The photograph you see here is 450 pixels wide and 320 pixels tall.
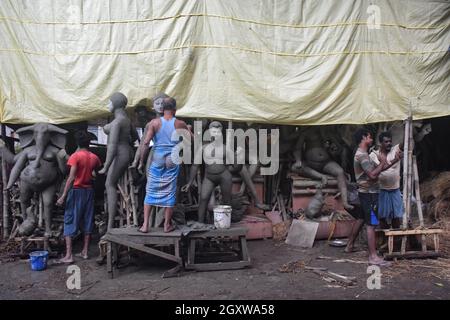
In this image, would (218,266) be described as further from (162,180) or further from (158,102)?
(158,102)

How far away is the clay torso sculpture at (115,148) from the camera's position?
6157 mm

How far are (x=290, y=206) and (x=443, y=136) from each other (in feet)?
14.9

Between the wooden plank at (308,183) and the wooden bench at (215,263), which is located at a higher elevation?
the wooden plank at (308,183)

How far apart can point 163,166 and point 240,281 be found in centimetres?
190

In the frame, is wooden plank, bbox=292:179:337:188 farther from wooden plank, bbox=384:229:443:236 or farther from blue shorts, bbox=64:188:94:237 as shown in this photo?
blue shorts, bbox=64:188:94:237

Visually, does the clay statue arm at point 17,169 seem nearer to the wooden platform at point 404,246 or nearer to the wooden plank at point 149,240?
the wooden plank at point 149,240

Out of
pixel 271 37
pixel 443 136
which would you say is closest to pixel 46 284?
pixel 271 37

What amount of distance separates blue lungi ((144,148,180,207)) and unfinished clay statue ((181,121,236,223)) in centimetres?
101

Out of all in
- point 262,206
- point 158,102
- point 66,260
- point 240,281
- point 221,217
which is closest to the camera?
point 240,281

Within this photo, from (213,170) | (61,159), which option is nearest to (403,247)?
(213,170)

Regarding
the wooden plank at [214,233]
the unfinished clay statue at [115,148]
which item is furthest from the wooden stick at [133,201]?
the wooden plank at [214,233]

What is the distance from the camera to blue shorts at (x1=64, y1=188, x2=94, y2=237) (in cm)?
606

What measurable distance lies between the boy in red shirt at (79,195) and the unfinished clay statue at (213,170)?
1.58m

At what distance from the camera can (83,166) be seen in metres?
6.09
